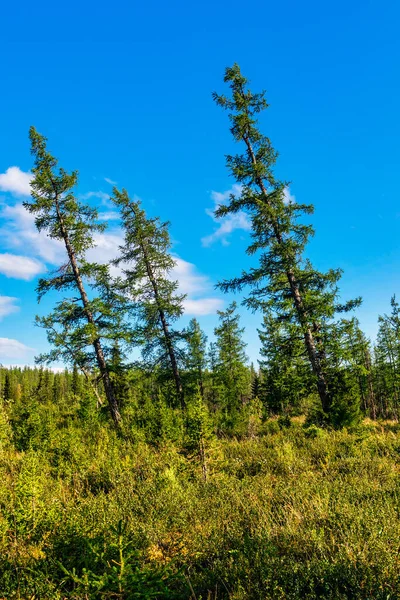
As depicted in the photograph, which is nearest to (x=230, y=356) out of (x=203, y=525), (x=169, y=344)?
(x=169, y=344)

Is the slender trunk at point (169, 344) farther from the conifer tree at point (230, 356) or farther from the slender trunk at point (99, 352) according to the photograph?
the conifer tree at point (230, 356)

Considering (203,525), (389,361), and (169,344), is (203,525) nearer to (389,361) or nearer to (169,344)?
(169,344)

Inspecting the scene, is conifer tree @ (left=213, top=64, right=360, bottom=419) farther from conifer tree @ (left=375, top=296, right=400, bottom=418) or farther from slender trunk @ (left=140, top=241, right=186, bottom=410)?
conifer tree @ (left=375, top=296, right=400, bottom=418)

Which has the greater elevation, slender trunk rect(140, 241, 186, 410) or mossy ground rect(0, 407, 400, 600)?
slender trunk rect(140, 241, 186, 410)

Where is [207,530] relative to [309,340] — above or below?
below

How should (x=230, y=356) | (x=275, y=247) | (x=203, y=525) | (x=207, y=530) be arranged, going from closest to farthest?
1. (x=207, y=530)
2. (x=203, y=525)
3. (x=275, y=247)
4. (x=230, y=356)

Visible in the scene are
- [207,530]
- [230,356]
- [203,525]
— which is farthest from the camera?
[230,356]

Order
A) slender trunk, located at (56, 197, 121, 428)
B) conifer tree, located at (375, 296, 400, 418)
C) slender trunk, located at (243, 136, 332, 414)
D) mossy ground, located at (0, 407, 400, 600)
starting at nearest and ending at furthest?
mossy ground, located at (0, 407, 400, 600), slender trunk, located at (243, 136, 332, 414), slender trunk, located at (56, 197, 121, 428), conifer tree, located at (375, 296, 400, 418)

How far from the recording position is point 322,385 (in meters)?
12.3

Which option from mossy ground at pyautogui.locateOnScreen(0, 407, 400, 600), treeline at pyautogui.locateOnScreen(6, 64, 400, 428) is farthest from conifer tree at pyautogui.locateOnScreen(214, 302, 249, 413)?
mossy ground at pyautogui.locateOnScreen(0, 407, 400, 600)

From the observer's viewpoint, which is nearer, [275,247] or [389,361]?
[275,247]

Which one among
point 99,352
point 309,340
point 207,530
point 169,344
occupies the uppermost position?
point 169,344

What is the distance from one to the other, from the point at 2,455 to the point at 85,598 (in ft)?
26.4

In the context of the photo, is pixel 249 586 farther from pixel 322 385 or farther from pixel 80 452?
pixel 322 385
